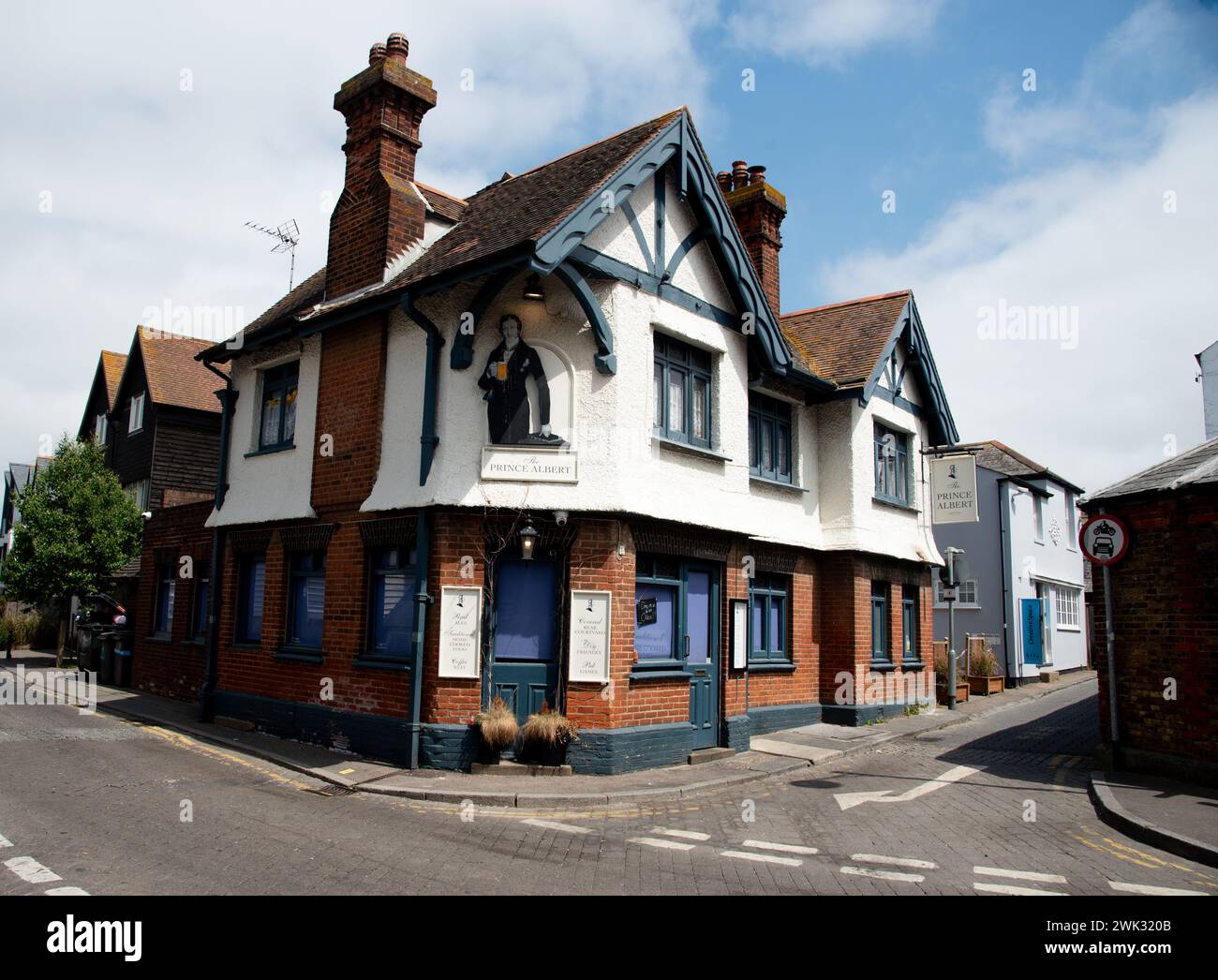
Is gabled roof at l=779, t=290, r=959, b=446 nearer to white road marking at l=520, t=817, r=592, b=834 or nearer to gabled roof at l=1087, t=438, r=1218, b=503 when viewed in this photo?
gabled roof at l=1087, t=438, r=1218, b=503

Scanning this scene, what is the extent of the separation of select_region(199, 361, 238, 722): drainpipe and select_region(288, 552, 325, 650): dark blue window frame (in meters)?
2.09

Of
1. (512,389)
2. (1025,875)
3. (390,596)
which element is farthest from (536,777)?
(1025,875)

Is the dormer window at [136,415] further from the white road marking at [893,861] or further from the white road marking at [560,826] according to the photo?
the white road marking at [893,861]

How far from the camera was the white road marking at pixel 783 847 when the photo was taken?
25.3 feet

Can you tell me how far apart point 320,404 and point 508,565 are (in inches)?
175

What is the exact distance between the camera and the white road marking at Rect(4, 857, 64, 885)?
6074mm

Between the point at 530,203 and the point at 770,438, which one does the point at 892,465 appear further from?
the point at 530,203

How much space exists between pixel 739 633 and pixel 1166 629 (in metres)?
5.54

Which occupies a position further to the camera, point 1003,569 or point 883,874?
point 1003,569

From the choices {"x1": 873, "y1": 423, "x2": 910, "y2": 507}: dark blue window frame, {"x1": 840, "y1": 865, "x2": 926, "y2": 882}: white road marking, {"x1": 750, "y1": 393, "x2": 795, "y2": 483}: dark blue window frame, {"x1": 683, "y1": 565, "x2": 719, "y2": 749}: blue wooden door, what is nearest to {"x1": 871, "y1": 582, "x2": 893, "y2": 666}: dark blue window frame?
{"x1": 873, "y1": 423, "x2": 910, "y2": 507}: dark blue window frame

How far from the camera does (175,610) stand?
55.9ft

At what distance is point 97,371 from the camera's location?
33281mm
